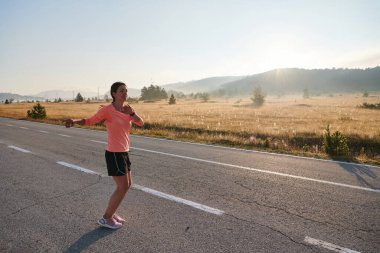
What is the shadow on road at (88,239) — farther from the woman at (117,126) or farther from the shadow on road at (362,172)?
the shadow on road at (362,172)

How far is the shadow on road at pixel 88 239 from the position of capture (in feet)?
12.0

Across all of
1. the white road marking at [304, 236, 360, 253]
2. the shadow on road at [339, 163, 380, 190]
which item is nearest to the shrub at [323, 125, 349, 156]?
the shadow on road at [339, 163, 380, 190]

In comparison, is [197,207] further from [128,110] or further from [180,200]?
[128,110]

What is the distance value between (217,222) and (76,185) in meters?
3.45

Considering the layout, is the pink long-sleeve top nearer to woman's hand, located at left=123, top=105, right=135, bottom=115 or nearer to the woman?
the woman

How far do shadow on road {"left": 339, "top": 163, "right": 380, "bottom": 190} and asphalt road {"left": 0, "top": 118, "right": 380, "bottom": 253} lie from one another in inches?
1.0

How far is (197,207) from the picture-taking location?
4902mm

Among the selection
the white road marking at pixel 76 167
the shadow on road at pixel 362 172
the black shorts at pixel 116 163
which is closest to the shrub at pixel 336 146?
the shadow on road at pixel 362 172

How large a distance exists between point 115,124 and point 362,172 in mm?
6629

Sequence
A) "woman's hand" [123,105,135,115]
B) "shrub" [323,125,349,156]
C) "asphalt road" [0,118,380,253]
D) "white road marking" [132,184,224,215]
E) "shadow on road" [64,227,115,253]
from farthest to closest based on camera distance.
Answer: "shrub" [323,125,349,156] < "white road marking" [132,184,224,215] < "woman's hand" [123,105,135,115] < "asphalt road" [0,118,380,253] < "shadow on road" [64,227,115,253]

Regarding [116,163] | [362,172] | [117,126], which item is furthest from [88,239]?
[362,172]

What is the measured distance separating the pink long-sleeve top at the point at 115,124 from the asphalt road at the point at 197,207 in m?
1.22

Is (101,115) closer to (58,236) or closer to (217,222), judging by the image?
Result: (58,236)

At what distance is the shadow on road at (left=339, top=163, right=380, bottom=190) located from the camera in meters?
6.43
